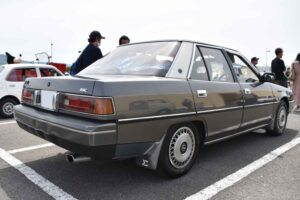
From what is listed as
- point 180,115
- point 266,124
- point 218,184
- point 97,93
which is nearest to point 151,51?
point 180,115

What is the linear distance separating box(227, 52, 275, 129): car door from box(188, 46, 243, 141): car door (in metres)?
0.20

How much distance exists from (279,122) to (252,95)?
4.65 ft

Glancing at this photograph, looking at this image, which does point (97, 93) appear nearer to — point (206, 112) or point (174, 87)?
point (174, 87)

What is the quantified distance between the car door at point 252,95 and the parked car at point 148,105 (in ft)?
0.09

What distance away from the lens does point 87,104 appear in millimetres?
2615

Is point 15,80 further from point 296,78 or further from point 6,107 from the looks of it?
point 296,78

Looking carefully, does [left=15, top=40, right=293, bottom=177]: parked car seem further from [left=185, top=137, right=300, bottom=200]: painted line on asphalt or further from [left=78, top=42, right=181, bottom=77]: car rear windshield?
[left=185, top=137, right=300, bottom=200]: painted line on asphalt

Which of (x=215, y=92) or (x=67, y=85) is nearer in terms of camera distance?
(x=67, y=85)

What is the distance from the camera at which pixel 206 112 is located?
3363mm

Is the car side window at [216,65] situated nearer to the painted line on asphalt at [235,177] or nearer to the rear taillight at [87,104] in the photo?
the painted line on asphalt at [235,177]

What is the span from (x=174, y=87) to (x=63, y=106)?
1.11 meters

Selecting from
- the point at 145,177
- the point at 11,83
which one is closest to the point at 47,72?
the point at 11,83

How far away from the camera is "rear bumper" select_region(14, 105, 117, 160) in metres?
2.47

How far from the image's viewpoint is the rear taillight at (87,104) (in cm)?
251
